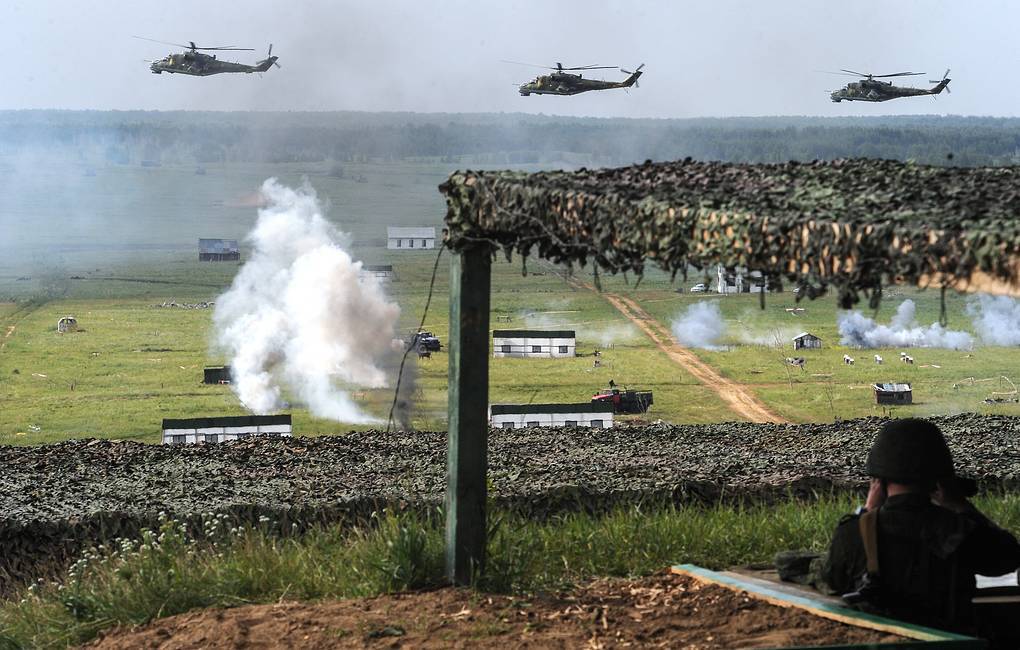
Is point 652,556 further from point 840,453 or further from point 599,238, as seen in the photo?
point 840,453

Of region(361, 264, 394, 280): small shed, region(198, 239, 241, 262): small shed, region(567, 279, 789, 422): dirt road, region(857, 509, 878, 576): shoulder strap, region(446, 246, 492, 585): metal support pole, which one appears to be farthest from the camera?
region(198, 239, 241, 262): small shed

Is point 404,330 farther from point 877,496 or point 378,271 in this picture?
point 877,496

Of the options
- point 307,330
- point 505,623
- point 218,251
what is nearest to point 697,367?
point 307,330

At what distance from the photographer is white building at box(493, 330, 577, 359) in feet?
Answer: 210

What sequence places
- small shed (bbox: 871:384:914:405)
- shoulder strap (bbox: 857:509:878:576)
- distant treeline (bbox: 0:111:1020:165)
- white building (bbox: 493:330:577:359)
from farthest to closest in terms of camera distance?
distant treeline (bbox: 0:111:1020:165), white building (bbox: 493:330:577:359), small shed (bbox: 871:384:914:405), shoulder strap (bbox: 857:509:878:576)

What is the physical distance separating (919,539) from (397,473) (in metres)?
10.4

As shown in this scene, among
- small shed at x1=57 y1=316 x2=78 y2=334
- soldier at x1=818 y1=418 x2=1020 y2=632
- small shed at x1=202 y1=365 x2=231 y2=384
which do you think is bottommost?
small shed at x1=202 y1=365 x2=231 y2=384

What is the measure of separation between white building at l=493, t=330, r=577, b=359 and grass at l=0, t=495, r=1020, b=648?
52077mm

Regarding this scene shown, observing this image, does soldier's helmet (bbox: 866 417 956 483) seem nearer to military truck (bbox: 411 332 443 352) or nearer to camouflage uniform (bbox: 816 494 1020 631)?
camouflage uniform (bbox: 816 494 1020 631)

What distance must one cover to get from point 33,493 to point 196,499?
1.95 m

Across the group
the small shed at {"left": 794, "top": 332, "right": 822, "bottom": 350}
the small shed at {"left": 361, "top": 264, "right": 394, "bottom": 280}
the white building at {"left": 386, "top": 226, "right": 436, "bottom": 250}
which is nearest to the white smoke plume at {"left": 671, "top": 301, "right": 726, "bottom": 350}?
the small shed at {"left": 794, "top": 332, "right": 822, "bottom": 350}

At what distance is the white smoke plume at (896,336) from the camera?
6912 cm

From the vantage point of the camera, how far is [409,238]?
11962 centimetres

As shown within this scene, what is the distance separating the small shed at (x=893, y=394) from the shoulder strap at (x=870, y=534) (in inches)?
1789
